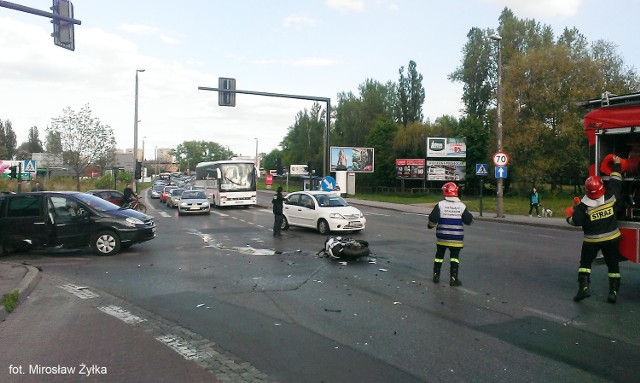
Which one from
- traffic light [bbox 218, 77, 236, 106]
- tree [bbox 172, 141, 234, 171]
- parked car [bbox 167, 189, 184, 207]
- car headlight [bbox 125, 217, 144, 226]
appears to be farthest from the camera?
tree [bbox 172, 141, 234, 171]

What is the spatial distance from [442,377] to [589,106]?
19.4 feet

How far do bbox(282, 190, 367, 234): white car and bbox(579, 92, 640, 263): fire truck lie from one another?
1012 centimetres

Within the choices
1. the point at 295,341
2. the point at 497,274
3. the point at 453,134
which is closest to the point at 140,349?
the point at 295,341

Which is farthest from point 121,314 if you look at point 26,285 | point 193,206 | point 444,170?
point 444,170

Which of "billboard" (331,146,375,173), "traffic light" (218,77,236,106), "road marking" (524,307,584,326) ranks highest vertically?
"traffic light" (218,77,236,106)

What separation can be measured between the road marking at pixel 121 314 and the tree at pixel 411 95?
Result: 242 ft

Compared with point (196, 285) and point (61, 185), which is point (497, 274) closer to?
point (196, 285)

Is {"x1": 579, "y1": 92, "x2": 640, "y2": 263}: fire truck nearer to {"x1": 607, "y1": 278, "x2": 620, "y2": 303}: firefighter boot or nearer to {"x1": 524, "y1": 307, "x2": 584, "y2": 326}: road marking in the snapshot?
{"x1": 607, "y1": 278, "x2": 620, "y2": 303}: firefighter boot

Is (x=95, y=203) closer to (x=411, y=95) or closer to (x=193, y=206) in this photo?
(x=193, y=206)

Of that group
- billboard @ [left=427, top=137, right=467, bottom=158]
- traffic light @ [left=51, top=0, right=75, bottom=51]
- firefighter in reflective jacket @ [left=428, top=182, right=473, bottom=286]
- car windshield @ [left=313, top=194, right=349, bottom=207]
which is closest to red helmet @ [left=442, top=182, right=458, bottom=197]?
firefighter in reflective jacket @ [left=428, top=182, right=473, bottom=286]

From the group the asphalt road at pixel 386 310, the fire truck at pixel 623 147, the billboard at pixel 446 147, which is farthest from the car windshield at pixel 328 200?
the billboard at pixel 446 147

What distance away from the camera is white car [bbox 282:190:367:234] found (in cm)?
1758

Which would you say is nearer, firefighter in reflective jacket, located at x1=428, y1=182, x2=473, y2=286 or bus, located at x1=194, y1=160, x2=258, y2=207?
firefighter in reflective jacket, located at x1=428, y1=182, x2=473, y2=286

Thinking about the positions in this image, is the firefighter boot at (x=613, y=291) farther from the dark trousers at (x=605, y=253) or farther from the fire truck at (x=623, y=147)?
the fire truck at (x=623, y=147)
